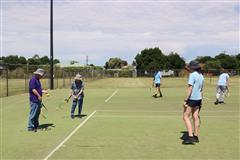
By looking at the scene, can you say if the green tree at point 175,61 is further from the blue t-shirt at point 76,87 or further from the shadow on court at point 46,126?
the shadow on court at point 46,126

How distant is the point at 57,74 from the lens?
51.8 m

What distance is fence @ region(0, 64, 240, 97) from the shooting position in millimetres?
35469

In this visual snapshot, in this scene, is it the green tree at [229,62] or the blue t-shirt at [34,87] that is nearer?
the blue t-shirt at [34,87]

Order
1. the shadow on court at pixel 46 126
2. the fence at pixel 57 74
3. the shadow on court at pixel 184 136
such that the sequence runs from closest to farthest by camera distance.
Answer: the shadow on court at pixel 184 136
the shadow on court at pixel 46 126
the fence at pixel 57 74

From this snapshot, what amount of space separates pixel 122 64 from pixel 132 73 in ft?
276

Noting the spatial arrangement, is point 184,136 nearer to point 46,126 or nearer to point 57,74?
point 46,126

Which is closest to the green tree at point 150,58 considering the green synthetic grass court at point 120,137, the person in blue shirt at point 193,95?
the green synthetic grass court at point 120,137

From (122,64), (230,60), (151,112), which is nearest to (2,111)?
(151,112)

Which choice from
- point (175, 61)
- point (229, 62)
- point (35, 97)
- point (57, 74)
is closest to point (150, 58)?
point (175, 61)

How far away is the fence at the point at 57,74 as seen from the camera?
3547cm

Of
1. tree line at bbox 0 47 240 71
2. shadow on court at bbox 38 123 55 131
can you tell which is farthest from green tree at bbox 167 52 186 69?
shadow on court at bbox 38 123 55 131

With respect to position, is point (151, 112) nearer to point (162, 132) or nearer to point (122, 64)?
point (162, 132)

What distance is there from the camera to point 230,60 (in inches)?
5773

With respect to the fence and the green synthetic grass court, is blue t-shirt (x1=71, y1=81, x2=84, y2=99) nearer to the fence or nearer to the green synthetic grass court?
the green synthetic grass court
